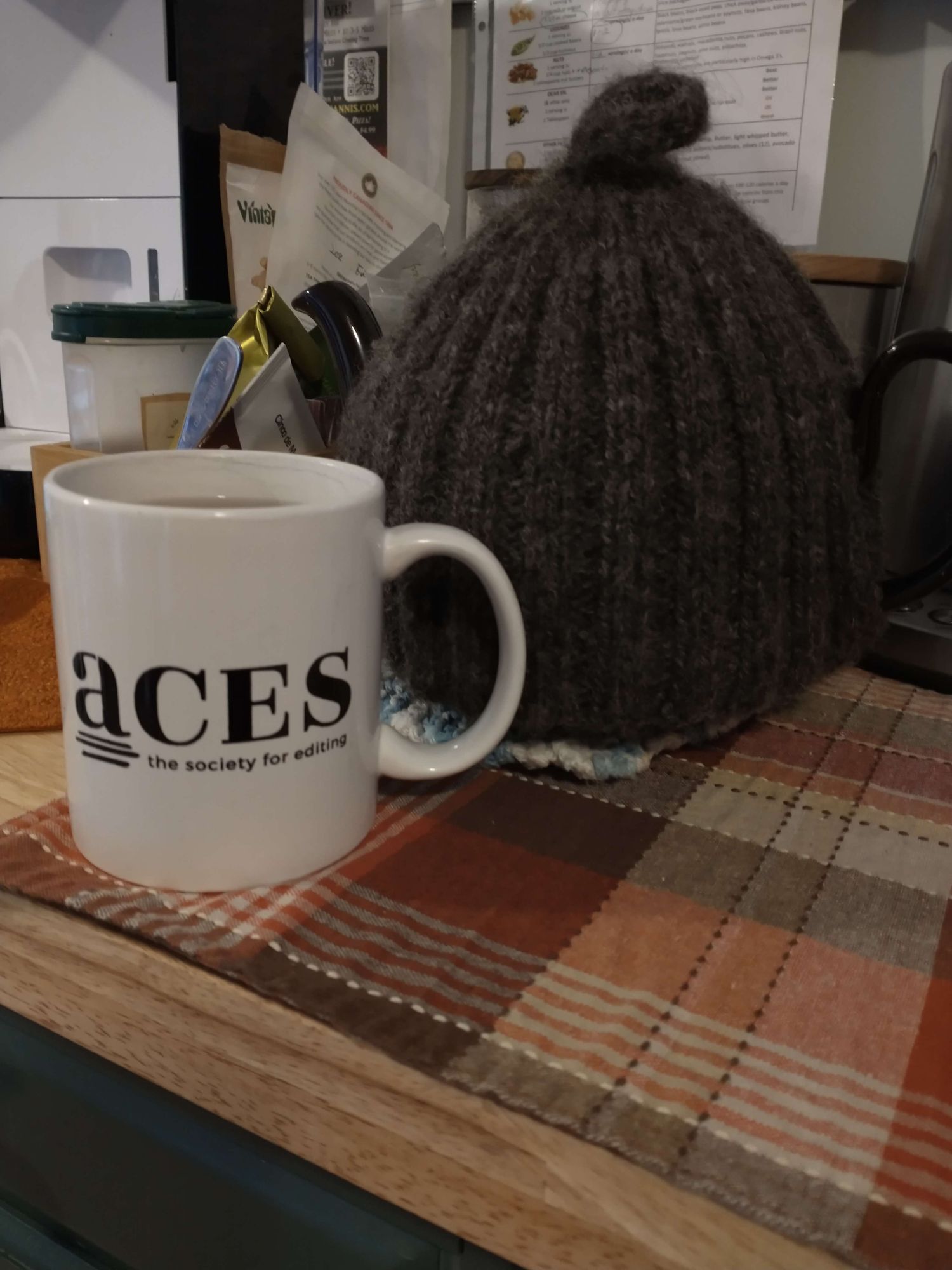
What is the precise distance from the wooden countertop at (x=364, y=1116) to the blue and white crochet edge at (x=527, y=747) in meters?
0.14

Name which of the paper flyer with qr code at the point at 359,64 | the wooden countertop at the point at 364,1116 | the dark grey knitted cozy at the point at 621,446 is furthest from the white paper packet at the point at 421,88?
the wooden countertop at the point at 364,1116

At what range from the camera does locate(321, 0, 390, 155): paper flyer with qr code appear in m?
0.77

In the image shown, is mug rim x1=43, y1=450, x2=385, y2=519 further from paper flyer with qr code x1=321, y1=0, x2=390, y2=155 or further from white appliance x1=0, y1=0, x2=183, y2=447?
paper flyer with qr code x1=321, y1=0, x2=390, y2=155

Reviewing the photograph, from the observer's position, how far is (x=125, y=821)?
31 centimetres

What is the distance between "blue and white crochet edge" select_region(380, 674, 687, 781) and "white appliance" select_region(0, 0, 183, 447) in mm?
399

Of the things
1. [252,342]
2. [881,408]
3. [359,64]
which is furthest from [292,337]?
[359,64]

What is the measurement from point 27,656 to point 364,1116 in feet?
1.06

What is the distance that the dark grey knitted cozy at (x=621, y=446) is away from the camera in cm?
35

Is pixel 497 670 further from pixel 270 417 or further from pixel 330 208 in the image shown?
pixel 330 208

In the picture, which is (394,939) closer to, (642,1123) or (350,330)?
(642,1123)

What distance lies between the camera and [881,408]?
437 mm

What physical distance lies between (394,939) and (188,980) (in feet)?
0.20

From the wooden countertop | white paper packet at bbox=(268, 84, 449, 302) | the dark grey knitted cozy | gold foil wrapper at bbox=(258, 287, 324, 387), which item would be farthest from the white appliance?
the wooden countertop

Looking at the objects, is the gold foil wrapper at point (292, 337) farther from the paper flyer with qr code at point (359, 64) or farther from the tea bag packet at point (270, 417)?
the paper flyer with qr code at point (359, 64)
